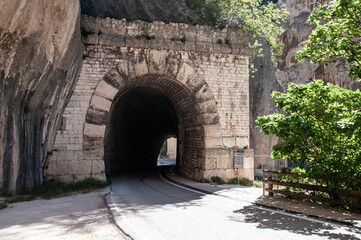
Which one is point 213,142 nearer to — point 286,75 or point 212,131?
point 212,131

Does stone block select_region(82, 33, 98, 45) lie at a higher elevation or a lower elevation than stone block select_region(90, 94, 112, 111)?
higher

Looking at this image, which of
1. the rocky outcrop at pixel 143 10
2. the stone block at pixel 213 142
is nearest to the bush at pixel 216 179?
the stone block at pixel 213 142

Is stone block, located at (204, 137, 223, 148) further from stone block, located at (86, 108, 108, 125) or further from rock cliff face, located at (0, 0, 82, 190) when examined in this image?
rock cliff face, located at (0, 0, 82, 190)

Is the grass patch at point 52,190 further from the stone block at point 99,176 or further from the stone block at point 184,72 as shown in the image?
the stone block at point 184,72

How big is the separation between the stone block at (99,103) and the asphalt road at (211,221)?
3881 mm

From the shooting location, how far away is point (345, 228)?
5195 mm

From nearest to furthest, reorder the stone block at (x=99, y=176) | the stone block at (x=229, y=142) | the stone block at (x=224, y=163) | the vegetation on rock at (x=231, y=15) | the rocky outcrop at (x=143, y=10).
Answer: the stone block at (x=99, y=176) < the stone block at (x=224, y=163) < the stone block at (x=229, y=142) < the rocky outcrop at (x=143, y=10) < the vegetation on rock at (x=231, y=15)

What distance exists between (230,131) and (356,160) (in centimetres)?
575

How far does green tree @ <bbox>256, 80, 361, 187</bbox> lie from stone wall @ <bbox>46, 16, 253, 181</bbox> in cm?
429

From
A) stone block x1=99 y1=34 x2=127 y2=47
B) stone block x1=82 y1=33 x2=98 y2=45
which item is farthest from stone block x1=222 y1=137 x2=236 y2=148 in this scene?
stone block x1=82 y1=33 x2=98 y2=45

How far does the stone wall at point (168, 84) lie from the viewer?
34.7ft

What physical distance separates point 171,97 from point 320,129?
757 cm

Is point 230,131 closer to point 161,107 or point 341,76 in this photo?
point 161,107

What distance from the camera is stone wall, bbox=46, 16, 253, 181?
1057 centimetres
